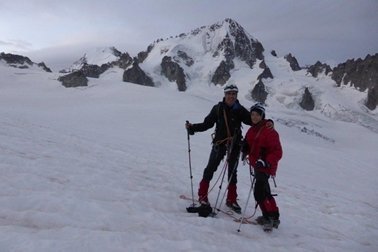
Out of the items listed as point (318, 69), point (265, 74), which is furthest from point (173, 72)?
point (318, 69)

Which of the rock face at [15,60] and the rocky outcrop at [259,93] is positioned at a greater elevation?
the rocky outcrop at [259,93]

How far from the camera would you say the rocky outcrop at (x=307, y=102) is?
422 ft

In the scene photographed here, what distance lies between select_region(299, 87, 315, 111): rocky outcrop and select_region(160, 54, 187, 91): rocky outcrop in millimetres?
46321

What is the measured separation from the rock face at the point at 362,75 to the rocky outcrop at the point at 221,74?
41609 millimetres

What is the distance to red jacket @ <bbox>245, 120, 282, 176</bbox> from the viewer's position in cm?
722

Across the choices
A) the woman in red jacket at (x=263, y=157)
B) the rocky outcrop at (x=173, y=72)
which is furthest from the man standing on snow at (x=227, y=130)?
the rocky outcrop at (x=173, y=72)

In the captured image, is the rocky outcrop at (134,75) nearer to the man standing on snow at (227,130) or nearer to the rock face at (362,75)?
the rock face at (362,75)

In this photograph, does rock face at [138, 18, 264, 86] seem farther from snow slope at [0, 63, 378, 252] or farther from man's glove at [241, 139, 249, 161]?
man's glove at [241, 139, 249, 161]

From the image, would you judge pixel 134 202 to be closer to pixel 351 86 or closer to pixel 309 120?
pixel 309 120

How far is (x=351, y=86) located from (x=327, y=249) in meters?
153

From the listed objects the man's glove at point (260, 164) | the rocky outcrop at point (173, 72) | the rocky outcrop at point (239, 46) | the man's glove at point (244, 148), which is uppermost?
the rocky outcrop at point (239, 46)

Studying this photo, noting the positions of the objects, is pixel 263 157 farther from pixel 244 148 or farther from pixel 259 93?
pixel 259 93

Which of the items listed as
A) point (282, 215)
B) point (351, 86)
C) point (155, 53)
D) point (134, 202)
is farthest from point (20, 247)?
point (155, 53)

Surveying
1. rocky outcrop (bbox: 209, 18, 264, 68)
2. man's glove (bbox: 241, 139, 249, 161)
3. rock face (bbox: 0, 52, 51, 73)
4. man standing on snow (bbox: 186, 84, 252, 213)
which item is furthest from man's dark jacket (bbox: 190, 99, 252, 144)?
rocky outcrop (bbox: 209, 18, 264, 68)
